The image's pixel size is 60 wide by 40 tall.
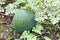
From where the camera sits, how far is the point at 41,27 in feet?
9.32

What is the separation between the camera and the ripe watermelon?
9.10ft

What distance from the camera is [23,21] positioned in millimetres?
2768

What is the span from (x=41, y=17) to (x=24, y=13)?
274mm

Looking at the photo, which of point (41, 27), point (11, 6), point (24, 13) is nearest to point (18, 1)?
point (11, 6)

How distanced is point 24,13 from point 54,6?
1.71 ft

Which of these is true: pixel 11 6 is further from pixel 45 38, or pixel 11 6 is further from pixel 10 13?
pixel 45 38

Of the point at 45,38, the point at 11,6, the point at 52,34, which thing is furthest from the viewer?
the point at 11,6

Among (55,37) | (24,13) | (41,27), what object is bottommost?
(55,37)

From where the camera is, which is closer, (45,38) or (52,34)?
(45,38)

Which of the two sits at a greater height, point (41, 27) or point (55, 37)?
point (41, 27)

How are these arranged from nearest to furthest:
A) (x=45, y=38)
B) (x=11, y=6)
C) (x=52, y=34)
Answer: (x=45, y=38)
(x=52, y=34)
(x=11, y=6)

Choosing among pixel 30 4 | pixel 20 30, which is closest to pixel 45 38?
pixel 20 30

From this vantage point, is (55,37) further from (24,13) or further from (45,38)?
(24,13)

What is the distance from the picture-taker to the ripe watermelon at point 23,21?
9.10ft
